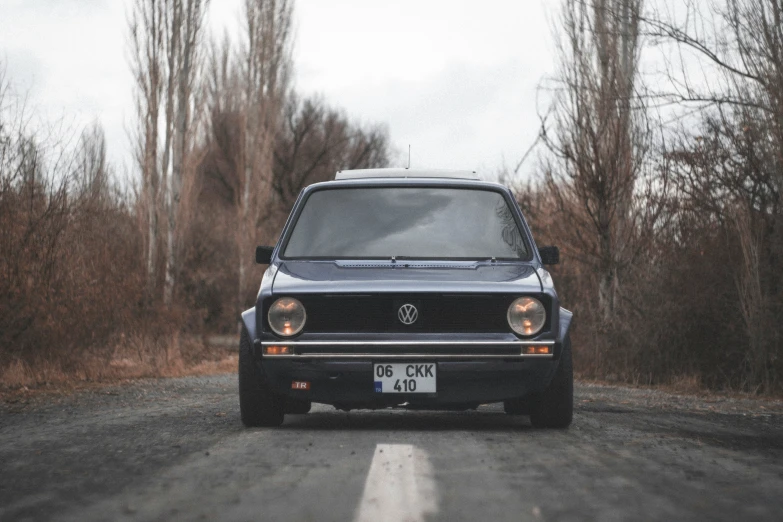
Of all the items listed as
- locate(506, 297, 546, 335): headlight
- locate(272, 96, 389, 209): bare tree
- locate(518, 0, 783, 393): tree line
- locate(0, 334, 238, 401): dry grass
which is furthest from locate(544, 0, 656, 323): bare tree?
locate(272, 96, 389, 209): bare tree

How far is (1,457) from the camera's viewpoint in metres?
6.20

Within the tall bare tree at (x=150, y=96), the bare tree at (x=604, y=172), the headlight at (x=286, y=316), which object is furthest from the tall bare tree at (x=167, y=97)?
the headlight at (x=286, y=316)

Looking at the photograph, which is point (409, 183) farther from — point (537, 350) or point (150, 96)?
point (150, 96)

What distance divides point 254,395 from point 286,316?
0.62m

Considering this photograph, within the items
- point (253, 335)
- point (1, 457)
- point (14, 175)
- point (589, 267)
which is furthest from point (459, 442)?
point (589, 267)

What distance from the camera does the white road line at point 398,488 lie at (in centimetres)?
437

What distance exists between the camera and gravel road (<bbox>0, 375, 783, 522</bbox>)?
4508 mm

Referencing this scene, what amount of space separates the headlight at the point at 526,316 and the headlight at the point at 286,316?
1366 millimetres

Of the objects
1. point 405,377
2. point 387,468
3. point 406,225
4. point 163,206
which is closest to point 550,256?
point 406,225

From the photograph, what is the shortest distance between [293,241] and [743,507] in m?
4.53

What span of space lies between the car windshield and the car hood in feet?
0.87

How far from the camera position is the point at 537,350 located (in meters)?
7.16

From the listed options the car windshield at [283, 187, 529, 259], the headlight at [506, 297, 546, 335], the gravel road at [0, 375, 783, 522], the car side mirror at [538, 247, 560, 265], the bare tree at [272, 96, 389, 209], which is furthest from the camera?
the bare tree at [272, 96, 389, 209]

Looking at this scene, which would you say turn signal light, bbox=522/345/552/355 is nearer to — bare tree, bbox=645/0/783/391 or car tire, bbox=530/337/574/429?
car tire, bbox=530/337/574/429
